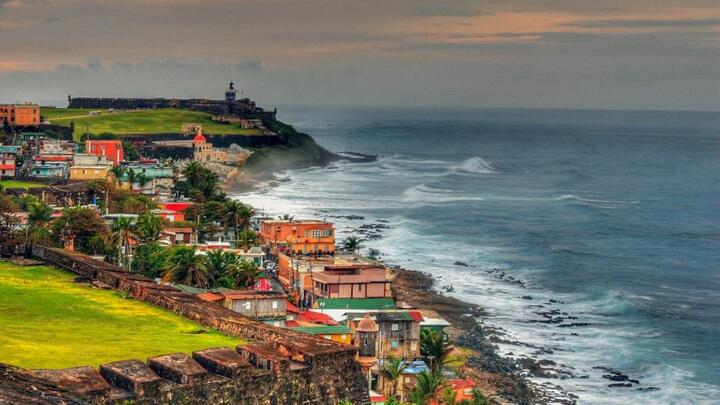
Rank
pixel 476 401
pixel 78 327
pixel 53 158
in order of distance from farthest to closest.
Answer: pixel 53 158
pixel 476 401
pixel 78 327

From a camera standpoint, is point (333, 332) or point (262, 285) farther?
point (262, 285)

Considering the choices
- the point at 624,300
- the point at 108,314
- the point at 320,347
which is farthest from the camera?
the point at 624,300

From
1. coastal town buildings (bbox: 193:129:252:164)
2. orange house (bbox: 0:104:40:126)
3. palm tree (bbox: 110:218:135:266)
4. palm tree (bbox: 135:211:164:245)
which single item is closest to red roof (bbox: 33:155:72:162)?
orange house (bbox: 0:104:40:126)

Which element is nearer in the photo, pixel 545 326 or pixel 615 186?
pixel 545 326

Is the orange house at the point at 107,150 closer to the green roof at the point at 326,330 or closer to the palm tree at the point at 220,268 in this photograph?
the palm tree at the point at 220,268

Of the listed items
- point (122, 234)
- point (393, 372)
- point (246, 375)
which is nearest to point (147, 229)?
point (122, 234)

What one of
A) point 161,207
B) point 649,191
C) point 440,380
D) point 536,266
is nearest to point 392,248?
point 536,266

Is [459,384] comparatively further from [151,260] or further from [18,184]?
[18,184]

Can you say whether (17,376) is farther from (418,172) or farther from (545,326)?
(418,172)
